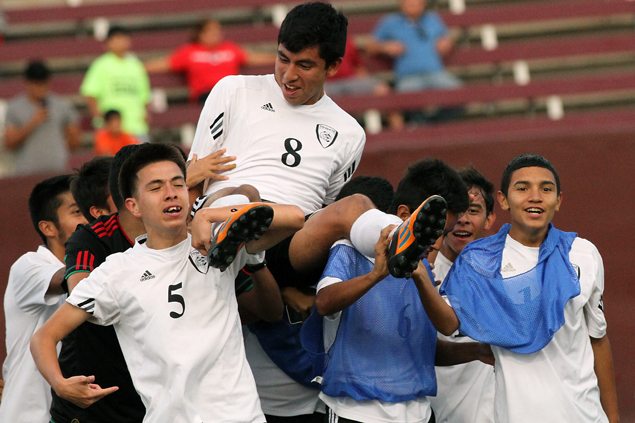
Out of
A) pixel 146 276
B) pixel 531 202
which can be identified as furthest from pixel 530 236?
pixel 146 276

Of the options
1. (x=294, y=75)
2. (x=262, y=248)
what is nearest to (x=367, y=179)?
Result: (x=294, y=75)

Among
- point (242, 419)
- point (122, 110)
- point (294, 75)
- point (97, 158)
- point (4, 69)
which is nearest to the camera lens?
point (242, 419)

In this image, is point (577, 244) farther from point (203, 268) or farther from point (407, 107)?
point (407, 107)

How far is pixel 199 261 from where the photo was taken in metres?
3.17

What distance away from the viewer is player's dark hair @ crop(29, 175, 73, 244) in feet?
14.2

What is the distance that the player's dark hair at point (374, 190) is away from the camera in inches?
151

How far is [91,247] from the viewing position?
352 centimetres

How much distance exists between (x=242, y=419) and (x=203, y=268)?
56 centimetres

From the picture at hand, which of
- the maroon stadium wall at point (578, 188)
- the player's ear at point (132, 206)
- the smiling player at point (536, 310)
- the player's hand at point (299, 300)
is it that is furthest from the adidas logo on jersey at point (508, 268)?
the maroon stadium wall at point (578, 188)

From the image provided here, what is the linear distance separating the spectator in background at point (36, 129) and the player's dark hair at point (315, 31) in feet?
12.1

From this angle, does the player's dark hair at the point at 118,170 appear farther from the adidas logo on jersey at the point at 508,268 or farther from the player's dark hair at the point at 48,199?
the adidas logo on jersey at the point at 508,268

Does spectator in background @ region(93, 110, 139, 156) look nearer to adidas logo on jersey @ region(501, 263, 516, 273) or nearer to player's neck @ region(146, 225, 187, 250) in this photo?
player's neck @ region(146, 225, 187, 250)

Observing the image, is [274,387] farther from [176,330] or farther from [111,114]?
[111,114]

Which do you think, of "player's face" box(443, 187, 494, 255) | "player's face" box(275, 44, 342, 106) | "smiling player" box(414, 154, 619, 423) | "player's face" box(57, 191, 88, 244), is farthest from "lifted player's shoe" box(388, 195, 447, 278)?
"player's face" box(57, 191, 88, 244)
